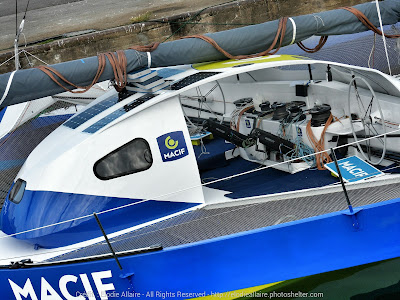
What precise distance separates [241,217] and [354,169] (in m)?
1.29

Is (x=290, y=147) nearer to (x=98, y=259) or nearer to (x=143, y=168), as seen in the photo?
(x=143, y=168)

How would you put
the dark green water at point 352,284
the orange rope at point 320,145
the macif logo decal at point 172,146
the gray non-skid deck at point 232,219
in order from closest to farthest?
the gray non-skid deck at point 232,219, the dark green water at point 352,284, the macif logo decal at point 172,146, the orange rope at point 320,145

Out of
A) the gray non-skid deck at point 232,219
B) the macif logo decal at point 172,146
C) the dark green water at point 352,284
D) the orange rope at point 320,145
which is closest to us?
the gray non-skid deck at point 232,219

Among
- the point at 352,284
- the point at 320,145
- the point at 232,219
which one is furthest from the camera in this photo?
the point at 320,145

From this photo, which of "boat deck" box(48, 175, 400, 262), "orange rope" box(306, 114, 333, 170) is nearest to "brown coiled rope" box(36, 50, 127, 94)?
"boat deck" box(48, 175, 400, 262)

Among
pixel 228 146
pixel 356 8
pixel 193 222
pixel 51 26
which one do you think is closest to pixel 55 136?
pixel 193 222

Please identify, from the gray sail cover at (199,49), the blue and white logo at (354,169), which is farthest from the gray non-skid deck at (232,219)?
the gray sail cover at (199,49)

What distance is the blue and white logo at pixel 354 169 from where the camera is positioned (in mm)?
7128

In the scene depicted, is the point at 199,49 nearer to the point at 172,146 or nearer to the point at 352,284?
the point at 172,146

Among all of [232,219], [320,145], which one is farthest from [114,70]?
[320,145]

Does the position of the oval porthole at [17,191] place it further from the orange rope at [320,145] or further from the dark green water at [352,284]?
the orange rope at [320,145]

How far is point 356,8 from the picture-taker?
8562 mm

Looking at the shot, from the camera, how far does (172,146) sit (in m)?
7.29

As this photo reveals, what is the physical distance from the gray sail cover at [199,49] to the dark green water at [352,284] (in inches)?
106
